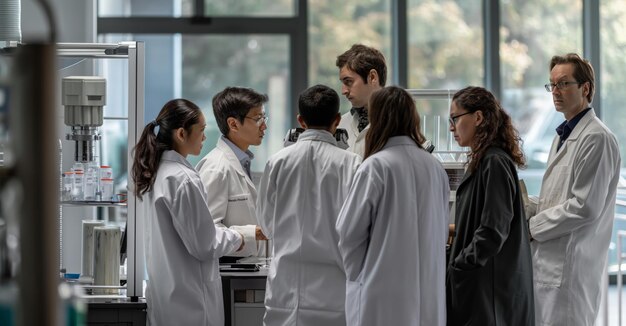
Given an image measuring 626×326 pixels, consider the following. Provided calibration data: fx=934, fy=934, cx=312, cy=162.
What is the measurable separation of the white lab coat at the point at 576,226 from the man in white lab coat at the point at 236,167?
1.05 m

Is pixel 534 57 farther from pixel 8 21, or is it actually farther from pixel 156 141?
pixel 8 21

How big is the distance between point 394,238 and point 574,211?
0.79 meters

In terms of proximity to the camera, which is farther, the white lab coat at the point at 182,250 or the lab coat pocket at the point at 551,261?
the lab coat pocket at the point at 551,261

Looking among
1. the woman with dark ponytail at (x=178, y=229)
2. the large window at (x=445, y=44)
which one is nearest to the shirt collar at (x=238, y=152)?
the woman with dark ponytail at (x=178, y=229)

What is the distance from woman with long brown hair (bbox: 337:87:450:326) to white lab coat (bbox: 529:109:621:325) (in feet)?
2.01

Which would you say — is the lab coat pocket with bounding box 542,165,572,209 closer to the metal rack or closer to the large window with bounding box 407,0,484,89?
the metal rack

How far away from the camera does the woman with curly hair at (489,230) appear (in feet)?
9.82

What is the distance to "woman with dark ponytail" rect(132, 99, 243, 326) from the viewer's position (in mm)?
3078

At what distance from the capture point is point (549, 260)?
3418mm

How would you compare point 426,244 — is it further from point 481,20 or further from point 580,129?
point 481,20

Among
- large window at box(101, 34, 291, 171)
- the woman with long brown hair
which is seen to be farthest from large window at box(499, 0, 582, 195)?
the woman with long brown hair

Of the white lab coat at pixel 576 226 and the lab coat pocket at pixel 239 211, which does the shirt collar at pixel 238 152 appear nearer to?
the lab coat pocket at pixel 239 211

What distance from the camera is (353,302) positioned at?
2977mm

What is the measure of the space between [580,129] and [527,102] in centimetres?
354
